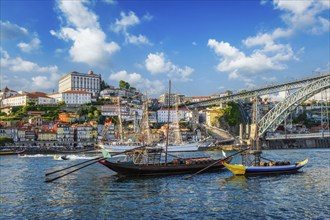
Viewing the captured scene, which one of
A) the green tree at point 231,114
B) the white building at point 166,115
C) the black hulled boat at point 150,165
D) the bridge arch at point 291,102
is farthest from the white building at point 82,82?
the black hulled boat at point 150,165

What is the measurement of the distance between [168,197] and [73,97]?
95077 millimetres

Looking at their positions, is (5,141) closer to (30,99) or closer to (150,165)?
(30,99)

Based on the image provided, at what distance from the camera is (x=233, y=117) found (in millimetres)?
102938

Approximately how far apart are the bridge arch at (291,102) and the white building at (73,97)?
5894 centimetres

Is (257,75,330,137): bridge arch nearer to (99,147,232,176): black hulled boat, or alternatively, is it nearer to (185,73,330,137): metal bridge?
(185,73,330,137): metal bridge

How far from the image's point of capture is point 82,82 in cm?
12225

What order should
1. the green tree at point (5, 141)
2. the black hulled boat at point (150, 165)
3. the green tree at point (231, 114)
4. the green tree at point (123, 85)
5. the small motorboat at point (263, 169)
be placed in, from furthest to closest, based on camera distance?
the green tree at point (123, 85) → the green tree at point (231, 114) → the green tree at point (5, 141) → the black hulled boat at point (150, 165) → the small motorboat at point (263, 169)

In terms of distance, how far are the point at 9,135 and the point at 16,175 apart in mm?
54200

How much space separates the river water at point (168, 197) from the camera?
1452cm

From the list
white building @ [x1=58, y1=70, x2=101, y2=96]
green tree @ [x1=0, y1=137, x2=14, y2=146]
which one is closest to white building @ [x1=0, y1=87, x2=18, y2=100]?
white building @ [x1=58, y1=70, x2=101, y2=96]

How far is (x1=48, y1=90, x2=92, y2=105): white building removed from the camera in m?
107

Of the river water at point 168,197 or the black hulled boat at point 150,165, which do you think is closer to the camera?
the river water at point 168,197

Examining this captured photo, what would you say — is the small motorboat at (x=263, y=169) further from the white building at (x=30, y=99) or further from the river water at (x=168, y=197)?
the white building at (x=30, y=99)

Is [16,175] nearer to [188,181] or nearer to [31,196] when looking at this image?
[31,196]
